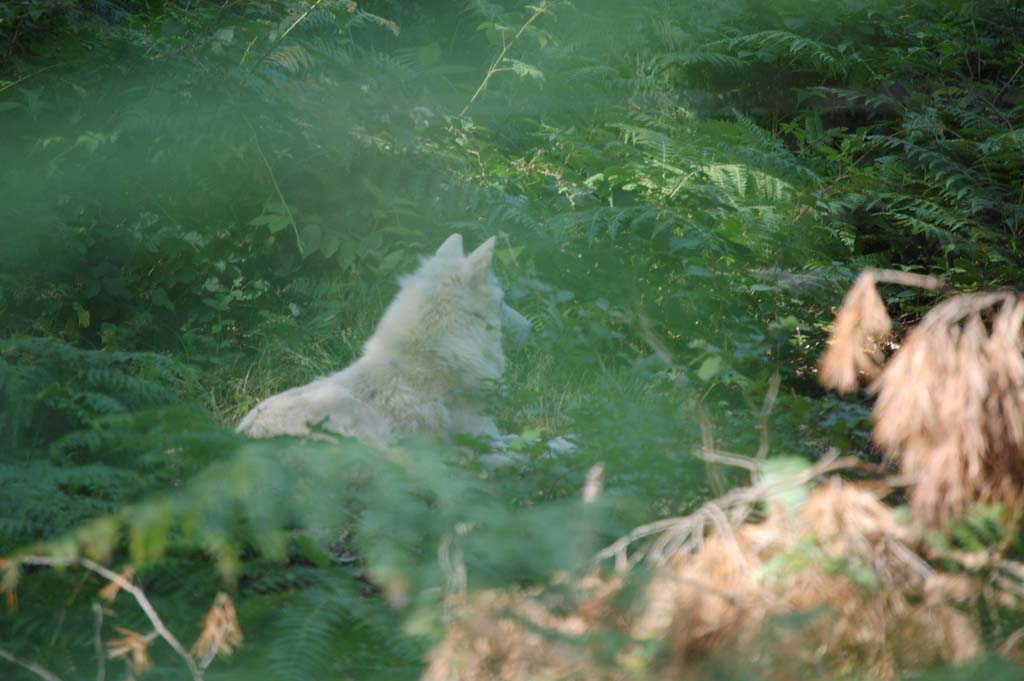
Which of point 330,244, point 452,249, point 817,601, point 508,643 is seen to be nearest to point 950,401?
point 817,601

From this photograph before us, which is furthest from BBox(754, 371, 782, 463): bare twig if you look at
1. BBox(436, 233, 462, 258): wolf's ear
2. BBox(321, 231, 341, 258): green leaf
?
BBox(321, 231, 341, 258): green leaf

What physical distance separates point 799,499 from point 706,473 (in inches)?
43.7

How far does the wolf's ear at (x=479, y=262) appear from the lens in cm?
556

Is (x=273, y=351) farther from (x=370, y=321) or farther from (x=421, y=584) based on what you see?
(x=421, y=584)

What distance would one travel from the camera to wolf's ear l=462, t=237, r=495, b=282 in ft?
18.2

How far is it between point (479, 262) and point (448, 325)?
0.38m

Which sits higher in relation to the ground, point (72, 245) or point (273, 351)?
point (72, 245)

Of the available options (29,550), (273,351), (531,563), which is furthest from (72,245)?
(531,563)

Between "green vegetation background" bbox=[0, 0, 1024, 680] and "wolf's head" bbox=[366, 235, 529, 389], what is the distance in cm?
40

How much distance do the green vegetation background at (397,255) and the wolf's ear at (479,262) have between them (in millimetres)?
499

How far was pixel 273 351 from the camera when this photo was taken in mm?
7434

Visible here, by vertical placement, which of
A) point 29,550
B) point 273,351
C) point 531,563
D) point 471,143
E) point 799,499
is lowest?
point 273,351

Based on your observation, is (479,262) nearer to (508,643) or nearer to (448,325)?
(448,325)

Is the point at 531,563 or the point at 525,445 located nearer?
the point at 531,563
